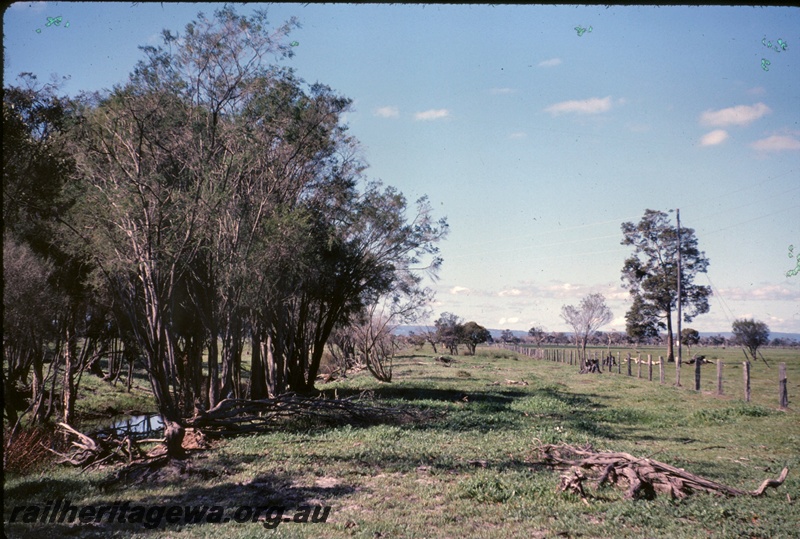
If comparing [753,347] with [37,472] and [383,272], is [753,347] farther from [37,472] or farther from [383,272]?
[37,472]

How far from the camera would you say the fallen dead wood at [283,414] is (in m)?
14.3

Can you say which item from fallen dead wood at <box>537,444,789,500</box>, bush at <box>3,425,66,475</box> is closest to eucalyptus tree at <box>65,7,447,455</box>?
bush at <box>3,425,66,475</box>

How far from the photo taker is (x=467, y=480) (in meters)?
9.34

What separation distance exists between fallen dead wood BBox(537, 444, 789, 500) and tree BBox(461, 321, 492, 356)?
6735 centimetres

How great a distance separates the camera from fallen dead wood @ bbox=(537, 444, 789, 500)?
8.24 metres

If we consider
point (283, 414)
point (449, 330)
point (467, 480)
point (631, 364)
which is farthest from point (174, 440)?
point (449, 330)

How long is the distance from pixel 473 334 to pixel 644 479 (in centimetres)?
7279

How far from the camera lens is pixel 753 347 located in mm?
73750

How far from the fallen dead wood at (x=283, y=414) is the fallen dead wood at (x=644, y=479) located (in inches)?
308

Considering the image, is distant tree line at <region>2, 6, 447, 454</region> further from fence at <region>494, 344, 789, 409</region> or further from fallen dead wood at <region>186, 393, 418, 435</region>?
fence at <region>494, 344, 789, 409</region>

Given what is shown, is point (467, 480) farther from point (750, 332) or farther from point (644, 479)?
point (750, 332)

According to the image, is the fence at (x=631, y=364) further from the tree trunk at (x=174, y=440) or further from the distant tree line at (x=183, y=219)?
the tree trunk at (x=174, y=440)

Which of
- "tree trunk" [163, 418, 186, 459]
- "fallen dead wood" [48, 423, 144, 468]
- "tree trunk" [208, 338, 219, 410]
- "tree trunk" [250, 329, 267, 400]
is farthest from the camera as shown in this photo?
"tree trunk" [250, 329, 267, 400]

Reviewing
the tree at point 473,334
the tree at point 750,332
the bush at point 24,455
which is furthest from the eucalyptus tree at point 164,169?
the tree at point 750,332
